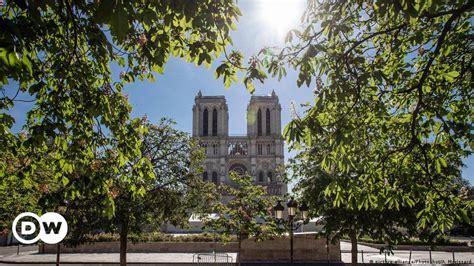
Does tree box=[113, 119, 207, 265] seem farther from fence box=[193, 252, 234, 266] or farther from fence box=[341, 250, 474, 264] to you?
fence box=[341, 250, 474, 264]

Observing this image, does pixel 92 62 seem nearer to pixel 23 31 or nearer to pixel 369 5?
pixel 23 31

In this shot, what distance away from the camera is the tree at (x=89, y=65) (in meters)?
4.39

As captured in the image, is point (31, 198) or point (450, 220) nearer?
point (450, 220)

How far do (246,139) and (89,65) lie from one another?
7211 cm

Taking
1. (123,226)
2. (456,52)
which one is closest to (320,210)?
(123,226)

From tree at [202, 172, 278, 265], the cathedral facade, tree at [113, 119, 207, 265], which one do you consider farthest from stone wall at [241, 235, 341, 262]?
the cathedral facade

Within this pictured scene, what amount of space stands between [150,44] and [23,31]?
53.8 inches

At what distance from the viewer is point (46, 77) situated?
6.32m

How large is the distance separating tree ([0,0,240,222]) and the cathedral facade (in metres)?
67.9

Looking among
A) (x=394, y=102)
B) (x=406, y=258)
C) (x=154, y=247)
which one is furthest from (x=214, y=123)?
(x=394, y=102)

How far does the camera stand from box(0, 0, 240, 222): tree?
439 centimetres

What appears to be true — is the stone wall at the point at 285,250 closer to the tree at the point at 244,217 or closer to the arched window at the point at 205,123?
the tree at the point at 244,217

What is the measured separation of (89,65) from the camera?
630 cm

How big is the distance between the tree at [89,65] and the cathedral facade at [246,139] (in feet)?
223
